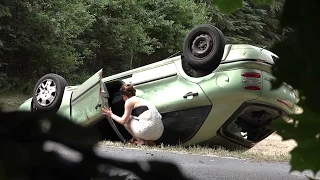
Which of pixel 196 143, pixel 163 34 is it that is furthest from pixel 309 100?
pixel 163 34

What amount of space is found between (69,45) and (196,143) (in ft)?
30.4

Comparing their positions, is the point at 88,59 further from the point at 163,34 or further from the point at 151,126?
the point at 151,126

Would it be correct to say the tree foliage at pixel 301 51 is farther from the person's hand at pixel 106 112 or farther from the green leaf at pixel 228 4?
the person's hand at pixel 106 112

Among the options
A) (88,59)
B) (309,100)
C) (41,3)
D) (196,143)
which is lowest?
(196,143)

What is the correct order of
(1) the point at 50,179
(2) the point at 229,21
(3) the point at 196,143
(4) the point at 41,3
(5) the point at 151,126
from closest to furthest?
(1) the point at 50,179
(5) the point at 151,126
(3) the point at 196,143
(4) the point at 41,3
(2) the point at 229,21

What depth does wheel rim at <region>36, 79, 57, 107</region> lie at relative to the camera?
6812 mm

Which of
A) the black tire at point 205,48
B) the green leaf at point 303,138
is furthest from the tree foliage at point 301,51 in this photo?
the black tire at point 205,48

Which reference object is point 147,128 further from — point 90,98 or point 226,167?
point 226,167

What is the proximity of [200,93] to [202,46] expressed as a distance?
556mm

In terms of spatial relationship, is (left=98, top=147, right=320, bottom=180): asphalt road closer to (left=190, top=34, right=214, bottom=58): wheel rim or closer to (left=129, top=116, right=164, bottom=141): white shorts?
(left=129, top=116, right=164, bottom=141): white shorts

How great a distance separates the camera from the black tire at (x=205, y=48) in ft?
20.1

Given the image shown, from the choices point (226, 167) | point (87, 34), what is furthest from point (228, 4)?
point (87, 34)

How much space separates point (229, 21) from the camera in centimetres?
2094

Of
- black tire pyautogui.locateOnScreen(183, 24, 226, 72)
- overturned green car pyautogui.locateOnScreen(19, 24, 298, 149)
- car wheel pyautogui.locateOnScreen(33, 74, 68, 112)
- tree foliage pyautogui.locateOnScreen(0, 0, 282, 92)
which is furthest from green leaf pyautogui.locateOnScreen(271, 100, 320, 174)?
tree foliage pyautogui.locateOnScreen(0, 0, 282, 92)
